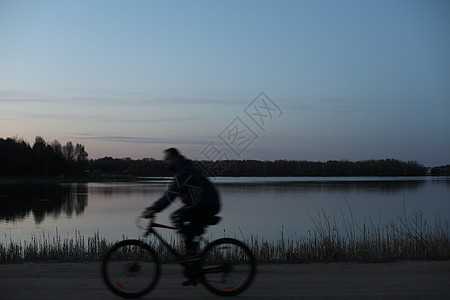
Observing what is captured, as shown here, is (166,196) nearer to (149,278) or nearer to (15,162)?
(149,278)

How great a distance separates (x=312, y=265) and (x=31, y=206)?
90.2ft

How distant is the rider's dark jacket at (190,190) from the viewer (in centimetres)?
442

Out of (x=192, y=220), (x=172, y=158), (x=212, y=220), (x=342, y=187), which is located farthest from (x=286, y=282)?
(x=342, y=187)

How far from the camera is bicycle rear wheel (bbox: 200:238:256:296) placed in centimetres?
457

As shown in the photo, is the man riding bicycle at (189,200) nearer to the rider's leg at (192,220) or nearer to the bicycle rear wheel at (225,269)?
the rider's leg at (192,220)

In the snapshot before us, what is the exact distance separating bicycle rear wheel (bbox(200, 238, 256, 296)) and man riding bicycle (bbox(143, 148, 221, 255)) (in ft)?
0.67

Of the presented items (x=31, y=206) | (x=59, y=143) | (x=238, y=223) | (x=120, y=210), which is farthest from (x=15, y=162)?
(x=238, y=223)

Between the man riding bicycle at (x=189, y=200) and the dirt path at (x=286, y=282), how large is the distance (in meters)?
0.74

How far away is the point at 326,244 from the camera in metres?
8.68

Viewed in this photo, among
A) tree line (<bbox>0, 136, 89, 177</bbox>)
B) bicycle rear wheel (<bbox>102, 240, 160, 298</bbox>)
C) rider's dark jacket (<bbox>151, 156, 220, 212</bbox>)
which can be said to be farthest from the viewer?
tree line (<bbox>0, 136, 89, 177</bbox>)

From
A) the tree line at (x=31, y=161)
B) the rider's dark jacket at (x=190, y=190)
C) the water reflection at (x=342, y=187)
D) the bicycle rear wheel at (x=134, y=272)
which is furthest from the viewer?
the tree line at (x=31, y=161)

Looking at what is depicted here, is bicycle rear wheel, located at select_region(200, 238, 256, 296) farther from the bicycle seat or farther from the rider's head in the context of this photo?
the rider's head

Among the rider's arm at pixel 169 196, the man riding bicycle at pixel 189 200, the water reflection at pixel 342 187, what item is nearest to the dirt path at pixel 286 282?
the man riding bicycle at pixel 189 200

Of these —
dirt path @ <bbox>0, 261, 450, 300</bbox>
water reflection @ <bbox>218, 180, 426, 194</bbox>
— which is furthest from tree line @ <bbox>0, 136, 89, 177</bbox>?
dirt path @ <bbox>0, 261, 450, 300</bbox>
